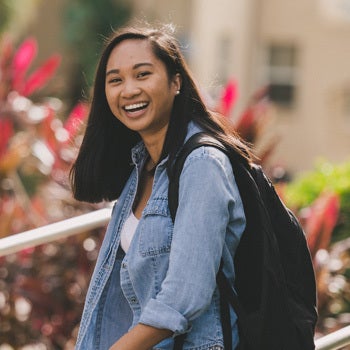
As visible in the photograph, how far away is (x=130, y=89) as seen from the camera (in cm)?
294

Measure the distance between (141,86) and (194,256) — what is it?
1.63 feet

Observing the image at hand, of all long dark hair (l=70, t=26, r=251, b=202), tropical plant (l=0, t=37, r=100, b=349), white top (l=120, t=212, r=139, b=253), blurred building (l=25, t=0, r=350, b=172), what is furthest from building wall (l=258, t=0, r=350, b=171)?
white top (l=120, t=212, r=139, b=253)

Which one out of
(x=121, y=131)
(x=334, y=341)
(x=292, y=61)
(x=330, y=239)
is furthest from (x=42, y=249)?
(x=292, y=61)

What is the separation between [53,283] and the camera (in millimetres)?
5266

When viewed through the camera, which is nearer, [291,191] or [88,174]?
[88,174]

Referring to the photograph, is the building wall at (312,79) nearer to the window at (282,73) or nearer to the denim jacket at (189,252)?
the window at (282,73)

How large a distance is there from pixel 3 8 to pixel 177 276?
18057 mm

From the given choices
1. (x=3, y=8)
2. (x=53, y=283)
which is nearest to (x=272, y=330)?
(x=53, y=283)

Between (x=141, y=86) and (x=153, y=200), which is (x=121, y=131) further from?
(x=153, y=200)

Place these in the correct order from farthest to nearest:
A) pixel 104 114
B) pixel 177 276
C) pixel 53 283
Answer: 1. pixel 53 283
2. pixel 104 114
3. pixel 177 276

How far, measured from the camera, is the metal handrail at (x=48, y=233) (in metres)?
3.82

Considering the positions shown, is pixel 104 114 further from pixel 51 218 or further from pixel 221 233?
Answer: pixel 51 218

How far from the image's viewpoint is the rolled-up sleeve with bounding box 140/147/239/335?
8.82 feet

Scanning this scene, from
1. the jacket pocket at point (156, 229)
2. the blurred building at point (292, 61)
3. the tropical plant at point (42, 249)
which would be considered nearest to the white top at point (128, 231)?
the jacket pocket at point (156, 229)
